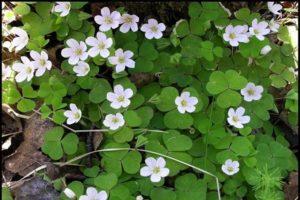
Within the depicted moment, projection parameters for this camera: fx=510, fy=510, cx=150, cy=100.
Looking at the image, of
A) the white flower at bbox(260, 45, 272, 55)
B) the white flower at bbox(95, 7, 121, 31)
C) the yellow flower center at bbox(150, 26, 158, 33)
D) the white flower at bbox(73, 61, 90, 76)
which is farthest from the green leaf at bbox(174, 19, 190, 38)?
the white flower at bbox(73, 61, 90, 76)

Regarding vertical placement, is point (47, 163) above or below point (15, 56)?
below

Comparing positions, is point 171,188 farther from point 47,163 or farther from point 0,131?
point 0,131

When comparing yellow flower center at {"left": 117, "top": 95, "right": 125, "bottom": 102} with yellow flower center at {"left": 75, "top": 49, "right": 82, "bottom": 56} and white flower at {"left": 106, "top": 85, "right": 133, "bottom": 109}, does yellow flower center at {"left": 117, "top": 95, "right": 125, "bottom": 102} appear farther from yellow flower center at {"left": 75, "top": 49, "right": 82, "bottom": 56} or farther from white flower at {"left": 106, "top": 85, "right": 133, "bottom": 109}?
yellow flower center at {"left": 75, "top": 49, "right": 82, "bottom": 56}

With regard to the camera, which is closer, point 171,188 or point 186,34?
point 171,188

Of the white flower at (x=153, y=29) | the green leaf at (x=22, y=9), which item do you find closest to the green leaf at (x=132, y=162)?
the white flower at (x=153, y=29)

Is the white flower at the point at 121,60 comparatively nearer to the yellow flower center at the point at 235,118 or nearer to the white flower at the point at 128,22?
the white flower at the point at 128,22

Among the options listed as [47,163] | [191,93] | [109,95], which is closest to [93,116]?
[109,95]
